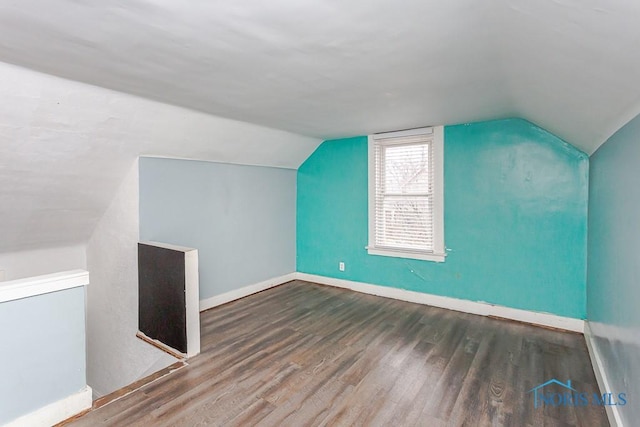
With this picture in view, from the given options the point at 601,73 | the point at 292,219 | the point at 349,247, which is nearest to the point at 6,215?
the point at 292,219

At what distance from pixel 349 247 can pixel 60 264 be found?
348cm

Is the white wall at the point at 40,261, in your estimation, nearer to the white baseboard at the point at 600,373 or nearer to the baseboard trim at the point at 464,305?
the baseboard trim at the point at 464,305

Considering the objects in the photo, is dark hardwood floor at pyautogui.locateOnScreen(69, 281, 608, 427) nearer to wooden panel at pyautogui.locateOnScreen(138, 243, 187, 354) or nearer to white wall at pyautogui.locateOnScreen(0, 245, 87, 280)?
wooden panel at pyautogui.locateOnScreen(138, 243, 187, 354)

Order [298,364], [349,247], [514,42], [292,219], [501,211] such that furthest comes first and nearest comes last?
[292,219]
[349,247]
[501,211]
[298,364]
[514,42]

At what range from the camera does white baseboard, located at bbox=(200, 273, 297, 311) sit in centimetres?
393

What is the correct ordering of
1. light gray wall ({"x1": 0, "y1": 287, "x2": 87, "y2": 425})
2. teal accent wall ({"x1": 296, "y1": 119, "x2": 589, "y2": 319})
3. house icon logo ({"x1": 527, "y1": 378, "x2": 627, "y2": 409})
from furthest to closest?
teal accent wall ({"x1": 296, "y1": 119, "x2": 589, "y2": 319})
house icon logo ({"x1": 527, "y1": 378, "x2": 627, "y2": 409})
light gray wall ({"x1": 0, "y1": 287, "x2": 87, "y2": 425})

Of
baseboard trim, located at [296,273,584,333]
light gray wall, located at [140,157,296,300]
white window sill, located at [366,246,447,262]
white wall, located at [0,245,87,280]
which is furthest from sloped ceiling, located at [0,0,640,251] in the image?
baseboard trim, located at [296,273,584,333]

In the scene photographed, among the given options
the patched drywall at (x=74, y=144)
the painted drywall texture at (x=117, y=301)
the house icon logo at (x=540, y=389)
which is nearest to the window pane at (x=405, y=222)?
the patched drywall at (x=74, y=144)

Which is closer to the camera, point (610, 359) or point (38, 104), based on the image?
point (610, 359)

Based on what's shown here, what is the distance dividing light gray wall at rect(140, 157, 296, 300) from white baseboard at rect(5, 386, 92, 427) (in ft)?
5.06

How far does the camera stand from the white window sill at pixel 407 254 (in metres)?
3.97

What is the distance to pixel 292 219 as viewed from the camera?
516 centimetres

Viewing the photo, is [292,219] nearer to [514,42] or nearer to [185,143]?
[185,143]

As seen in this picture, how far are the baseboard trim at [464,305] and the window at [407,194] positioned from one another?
0.48 m
